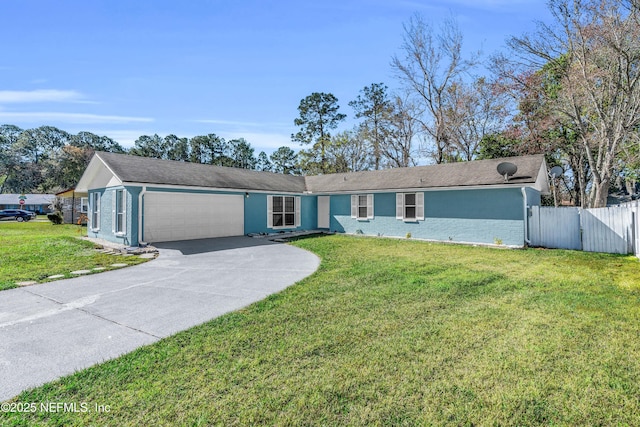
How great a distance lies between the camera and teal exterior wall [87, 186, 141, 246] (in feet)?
39.0

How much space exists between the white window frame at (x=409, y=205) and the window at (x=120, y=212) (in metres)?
12.2

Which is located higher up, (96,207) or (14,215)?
(96,207)

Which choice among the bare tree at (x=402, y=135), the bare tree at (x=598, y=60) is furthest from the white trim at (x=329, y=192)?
the bare tree at (x=402, y=135)

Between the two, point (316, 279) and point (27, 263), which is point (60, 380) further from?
point (27, 263)

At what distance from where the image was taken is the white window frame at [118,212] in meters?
12.6

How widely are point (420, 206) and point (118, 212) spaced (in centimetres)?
1341

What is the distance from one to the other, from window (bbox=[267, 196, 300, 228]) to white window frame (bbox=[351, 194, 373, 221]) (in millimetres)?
3336

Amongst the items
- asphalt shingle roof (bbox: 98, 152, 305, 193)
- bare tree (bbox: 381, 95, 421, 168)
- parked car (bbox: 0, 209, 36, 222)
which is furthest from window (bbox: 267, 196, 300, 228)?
parked car (bbox: 0, 209, 36, 222)

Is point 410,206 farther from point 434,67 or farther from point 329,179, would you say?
point 434,67

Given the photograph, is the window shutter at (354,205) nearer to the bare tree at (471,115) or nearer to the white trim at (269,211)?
the white trim at (269,211)

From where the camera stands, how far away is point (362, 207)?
16859mm

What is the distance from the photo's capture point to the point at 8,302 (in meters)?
5.45

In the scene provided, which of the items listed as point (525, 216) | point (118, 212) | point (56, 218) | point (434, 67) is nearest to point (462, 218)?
point (525, 216)

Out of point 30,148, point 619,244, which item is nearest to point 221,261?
point 619,244
